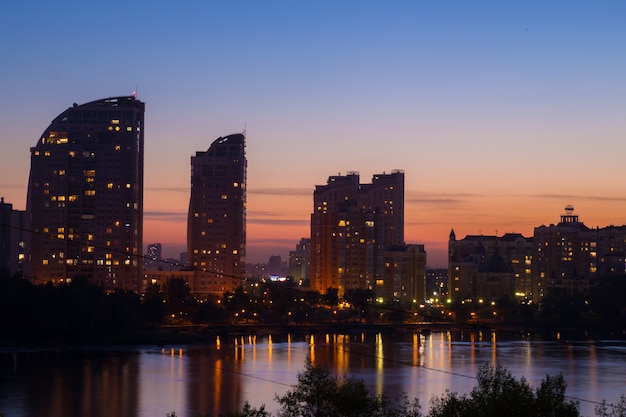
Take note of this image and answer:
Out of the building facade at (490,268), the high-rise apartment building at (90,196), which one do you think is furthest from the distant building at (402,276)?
the high-rise apartment building at (90,196)

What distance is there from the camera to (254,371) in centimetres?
4112

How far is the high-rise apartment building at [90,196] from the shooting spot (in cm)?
7762

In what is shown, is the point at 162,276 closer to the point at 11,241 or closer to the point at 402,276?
the point at 11,241

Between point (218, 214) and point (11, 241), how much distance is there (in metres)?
18.1

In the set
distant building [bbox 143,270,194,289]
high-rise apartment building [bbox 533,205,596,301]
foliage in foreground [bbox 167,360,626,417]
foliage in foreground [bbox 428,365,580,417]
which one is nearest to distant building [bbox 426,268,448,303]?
high-rise apartment building [bbox 533,205,596,301]

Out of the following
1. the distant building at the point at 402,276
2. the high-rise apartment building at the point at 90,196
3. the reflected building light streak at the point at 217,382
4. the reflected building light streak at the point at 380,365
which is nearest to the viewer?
the reflected building light streak at the point at 217,382

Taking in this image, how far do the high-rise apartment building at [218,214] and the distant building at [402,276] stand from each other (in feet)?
42.2

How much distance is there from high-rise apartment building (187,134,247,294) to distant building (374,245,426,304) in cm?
1286

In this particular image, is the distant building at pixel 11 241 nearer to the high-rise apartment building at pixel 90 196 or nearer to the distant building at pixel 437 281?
the high-rise apartment building at pixel 90 196

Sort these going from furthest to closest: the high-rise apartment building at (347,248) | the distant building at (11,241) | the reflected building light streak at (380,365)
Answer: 1. the high-rise apartment building at (347,248)
2. the distant building at (11,241)
3. the reflected building light streak at (380,365)

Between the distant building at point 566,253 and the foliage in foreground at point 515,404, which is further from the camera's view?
the distant building at point 566,253

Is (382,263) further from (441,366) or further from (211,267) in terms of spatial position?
(441,366)

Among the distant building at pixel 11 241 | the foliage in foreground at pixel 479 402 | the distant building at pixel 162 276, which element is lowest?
the foliage in foreground at pixel 479 402

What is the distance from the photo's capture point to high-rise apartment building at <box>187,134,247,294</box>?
95625 mm
